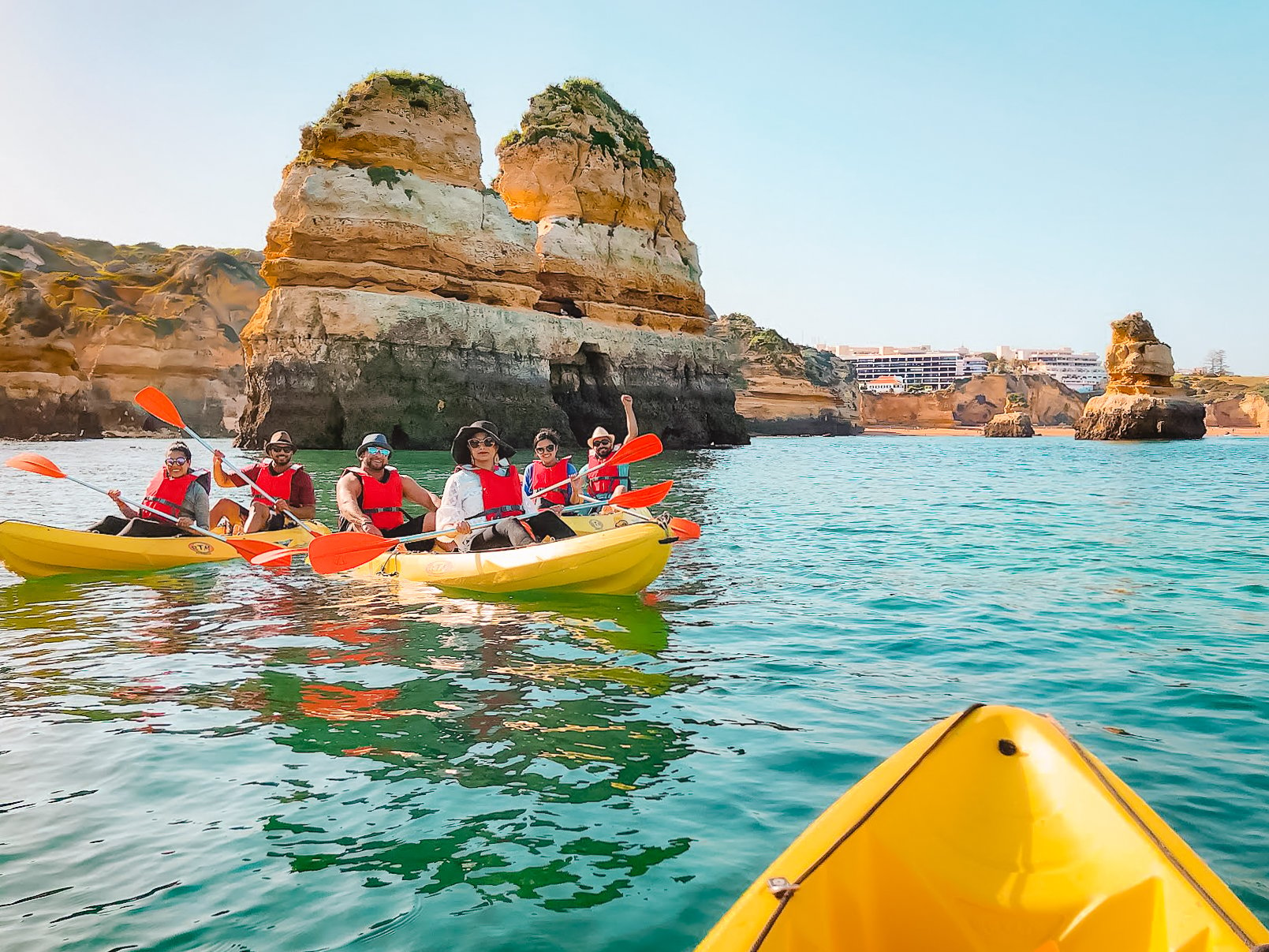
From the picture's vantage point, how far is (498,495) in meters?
8.09

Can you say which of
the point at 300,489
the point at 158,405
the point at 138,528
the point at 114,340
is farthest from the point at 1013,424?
the point at 138,528

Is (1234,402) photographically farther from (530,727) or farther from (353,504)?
(530,727)

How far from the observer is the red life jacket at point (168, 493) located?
973 centimetres

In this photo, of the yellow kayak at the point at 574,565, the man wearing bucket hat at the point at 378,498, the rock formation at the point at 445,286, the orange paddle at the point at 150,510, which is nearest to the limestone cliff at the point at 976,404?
the rock formation at the point at 445,286

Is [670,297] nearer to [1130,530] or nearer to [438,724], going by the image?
[1130,530]

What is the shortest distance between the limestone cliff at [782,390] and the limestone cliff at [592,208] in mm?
26325

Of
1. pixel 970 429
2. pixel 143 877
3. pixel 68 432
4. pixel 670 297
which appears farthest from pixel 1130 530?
pixel 970 429

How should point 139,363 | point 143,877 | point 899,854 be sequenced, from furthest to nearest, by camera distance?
point 139,363 → point 143,877 → point 899,854

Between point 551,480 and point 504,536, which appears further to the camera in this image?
point 551,480

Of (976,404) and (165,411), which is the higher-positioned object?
(976,404)

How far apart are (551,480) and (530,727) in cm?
589

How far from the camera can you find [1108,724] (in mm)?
4465

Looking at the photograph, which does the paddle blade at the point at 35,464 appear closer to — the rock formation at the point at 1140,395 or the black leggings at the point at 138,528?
the black leggings at the point at 138,528

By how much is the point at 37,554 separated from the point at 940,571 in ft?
31.3
